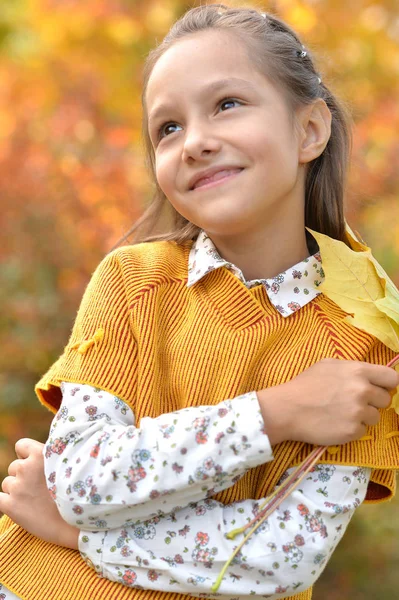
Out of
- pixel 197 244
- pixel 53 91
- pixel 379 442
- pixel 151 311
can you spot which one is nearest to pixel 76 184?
pixel 53 91

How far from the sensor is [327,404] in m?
1.76

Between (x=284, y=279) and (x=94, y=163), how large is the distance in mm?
2209

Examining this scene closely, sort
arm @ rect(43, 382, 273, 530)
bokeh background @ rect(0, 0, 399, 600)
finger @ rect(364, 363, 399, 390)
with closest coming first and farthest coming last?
arm @ rect(43, 382, 273, 530) < finger @ rect(364, 363, 399, 390) < bokeh background @ rect(0, 0, 399, 600)

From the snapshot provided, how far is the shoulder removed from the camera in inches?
78.1

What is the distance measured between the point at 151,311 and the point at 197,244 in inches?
12.5

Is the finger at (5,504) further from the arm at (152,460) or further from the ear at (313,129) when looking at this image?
the ear at (313,129)

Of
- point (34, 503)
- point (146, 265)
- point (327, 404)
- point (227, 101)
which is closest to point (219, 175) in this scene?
point (227, 101)

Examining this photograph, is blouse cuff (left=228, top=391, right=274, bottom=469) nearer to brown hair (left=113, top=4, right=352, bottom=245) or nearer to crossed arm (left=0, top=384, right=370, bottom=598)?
crossed arm (left=0, top=384, right=370, bottom=598)

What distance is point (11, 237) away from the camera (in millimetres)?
3914

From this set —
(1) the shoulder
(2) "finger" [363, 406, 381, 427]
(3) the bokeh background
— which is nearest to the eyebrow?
(1) the shoulder

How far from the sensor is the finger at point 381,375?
1780 millimetres

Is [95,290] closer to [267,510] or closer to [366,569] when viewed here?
[267,510]

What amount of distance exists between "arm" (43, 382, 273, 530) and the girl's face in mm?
477

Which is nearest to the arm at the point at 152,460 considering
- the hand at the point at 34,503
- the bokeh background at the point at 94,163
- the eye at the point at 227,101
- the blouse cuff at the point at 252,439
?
the blouse cuff at the point at 252,439
